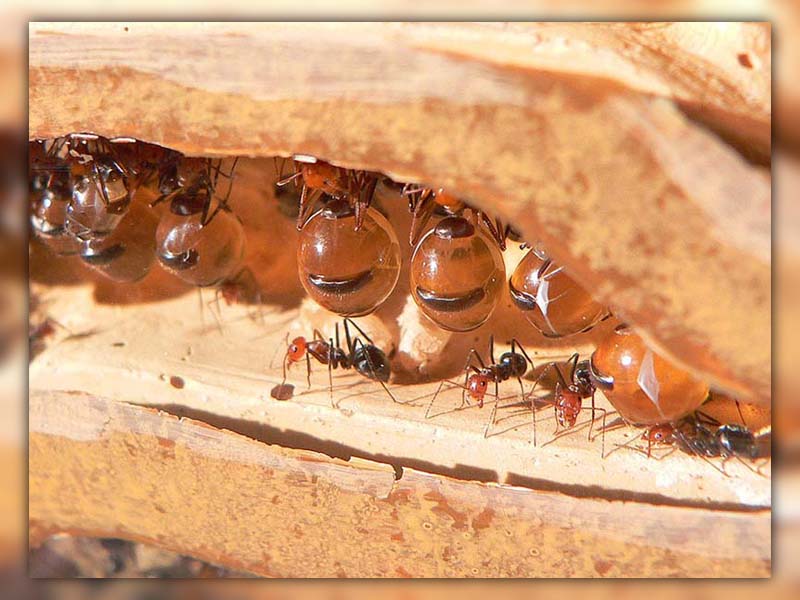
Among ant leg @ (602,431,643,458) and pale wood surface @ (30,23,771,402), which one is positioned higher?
pale wood surface @ (30,23,771,402)

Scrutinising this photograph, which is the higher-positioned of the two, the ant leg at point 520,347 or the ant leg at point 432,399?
the ant leg at point 520,347

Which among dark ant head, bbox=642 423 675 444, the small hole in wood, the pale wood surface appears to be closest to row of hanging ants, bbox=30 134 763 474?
dark ant head, bbox=642 423 675 444

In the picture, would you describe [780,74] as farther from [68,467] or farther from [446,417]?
[68,467]

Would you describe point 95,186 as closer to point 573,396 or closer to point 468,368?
point 468,368

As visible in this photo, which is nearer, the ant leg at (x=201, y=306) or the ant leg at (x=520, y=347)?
Result: the ant leg at (x=520, y=347)

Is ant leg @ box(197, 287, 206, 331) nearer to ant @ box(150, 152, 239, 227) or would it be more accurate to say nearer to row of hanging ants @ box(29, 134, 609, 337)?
row of hanging ants @ box(29, 134, 609, 337)

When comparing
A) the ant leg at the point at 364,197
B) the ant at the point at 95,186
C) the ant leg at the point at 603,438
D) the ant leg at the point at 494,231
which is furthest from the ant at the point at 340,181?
the ant leg at the point at 603,438

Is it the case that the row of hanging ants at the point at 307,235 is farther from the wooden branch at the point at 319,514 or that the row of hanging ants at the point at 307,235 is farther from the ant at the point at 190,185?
the wooden branch at the point at 319,514

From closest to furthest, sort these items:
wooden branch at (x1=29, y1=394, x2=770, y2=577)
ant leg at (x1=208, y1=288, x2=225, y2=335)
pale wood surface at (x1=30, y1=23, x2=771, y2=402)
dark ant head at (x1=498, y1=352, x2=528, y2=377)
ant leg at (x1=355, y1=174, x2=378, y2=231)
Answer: pale wood surface at (x1=30, y1=23, x2=771, y2=402)
wooden branch at (x1=29, y1=394, x2=770, y2=577)
ant leg at (x1=355, y1=174, x2=378, y2=231)
dark ant head at (x1=498, y1=352, x2=528, y2=377)
ant leg at (x1=208, y1=288, x2=225, y2=335)
